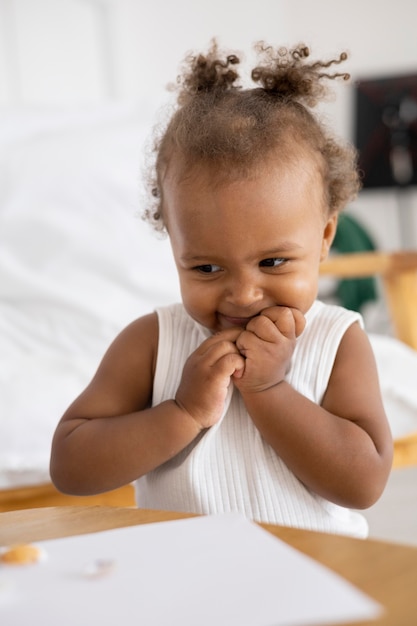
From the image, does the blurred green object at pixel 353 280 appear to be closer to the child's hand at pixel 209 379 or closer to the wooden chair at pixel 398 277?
the wooden chair at pixel 398 277

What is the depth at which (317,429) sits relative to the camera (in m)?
0.81

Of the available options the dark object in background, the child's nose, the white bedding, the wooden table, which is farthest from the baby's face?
the dark object in background

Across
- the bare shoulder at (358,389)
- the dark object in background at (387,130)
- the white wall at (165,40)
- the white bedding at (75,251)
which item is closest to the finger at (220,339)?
the bare shoulder at (358,389)

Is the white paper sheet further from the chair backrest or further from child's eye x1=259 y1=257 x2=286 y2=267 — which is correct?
the chair backrest

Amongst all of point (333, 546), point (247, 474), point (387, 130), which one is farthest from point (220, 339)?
point (387, 130)

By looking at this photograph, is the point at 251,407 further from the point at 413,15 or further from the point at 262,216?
the point at 413,15

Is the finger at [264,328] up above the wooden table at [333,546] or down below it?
above

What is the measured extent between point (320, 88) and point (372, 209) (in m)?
3.29

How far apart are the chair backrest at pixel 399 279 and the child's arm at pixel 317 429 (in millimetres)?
861

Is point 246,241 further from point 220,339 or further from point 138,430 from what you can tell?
point 138,430

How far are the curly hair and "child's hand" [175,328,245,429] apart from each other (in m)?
0.16

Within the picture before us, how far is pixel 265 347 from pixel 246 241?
97 millimetres

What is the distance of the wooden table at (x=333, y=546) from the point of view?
17.7 inches

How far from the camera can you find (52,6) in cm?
239
